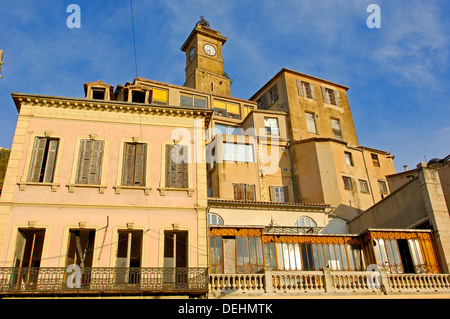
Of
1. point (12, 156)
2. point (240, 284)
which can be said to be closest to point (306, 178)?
point (240, 284)

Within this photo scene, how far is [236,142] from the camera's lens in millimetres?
34625

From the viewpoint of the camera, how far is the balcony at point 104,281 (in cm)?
1576

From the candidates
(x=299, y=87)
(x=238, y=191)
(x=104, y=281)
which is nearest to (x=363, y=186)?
(x=238, y=191)

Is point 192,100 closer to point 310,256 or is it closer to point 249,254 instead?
point 249,254

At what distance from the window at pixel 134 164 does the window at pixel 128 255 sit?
2316mm

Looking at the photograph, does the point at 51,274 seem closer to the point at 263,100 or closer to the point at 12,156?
the point at 12,156

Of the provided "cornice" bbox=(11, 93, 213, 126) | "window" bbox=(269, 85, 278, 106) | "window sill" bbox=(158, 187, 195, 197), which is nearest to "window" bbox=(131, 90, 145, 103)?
"cornice" bbox=(11, 93, 213, 126)

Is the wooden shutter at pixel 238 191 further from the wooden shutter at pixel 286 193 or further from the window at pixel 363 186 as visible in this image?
the window at pixel 363 186

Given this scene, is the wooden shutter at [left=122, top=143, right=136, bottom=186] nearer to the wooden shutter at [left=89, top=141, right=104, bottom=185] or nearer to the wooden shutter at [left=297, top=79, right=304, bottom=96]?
the wooden shutter at [left=89, top=141, right=104, bottom=185]

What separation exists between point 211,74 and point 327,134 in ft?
52.1

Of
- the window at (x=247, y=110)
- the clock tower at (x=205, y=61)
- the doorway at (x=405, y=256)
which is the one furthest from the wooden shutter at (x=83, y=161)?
the clock tower at (x=205, y=61)

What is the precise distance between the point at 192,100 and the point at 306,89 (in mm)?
11874

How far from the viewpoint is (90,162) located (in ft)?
62.2
